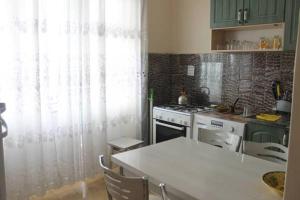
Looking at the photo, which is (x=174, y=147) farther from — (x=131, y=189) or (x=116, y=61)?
(x=116, y=61)

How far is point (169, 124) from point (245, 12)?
1510 mm

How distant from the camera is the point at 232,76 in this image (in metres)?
3.39

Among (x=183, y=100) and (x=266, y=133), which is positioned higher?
(x=183, y=100)

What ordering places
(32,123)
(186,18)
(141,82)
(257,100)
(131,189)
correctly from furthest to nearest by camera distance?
(186,18), (141,82), (257,100), (32,123), (131,189)

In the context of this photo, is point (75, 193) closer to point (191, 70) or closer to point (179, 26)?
point (191, 70)

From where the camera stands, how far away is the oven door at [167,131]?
326 cm

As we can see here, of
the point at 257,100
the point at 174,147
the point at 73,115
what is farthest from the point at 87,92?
the point at 257,100

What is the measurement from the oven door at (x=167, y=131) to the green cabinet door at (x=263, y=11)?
138 cm

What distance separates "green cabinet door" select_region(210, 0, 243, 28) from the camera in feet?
9.73

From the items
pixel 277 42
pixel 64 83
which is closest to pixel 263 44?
pixel 277 42

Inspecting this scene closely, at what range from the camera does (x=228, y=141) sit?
225 cm

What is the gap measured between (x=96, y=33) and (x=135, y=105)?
1.02 meters

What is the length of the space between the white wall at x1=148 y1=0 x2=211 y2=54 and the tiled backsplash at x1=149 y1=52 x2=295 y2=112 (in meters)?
0.12

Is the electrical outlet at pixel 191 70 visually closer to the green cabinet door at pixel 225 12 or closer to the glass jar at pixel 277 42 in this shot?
the green cabinet door at pixel 225 12
